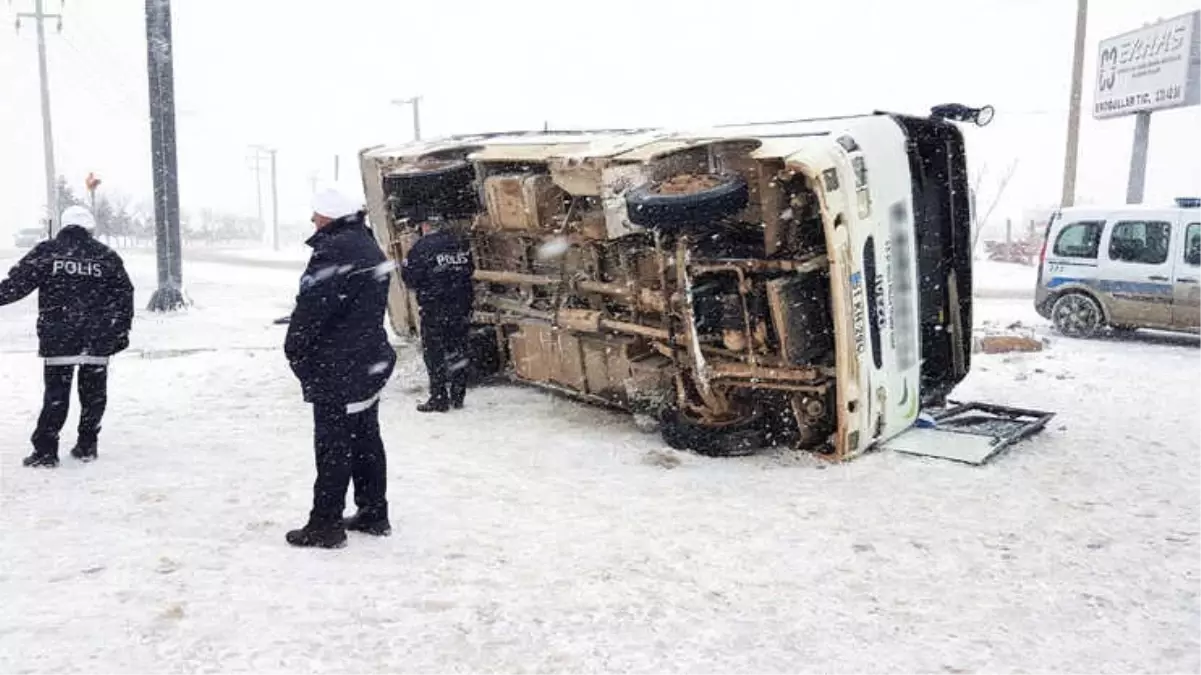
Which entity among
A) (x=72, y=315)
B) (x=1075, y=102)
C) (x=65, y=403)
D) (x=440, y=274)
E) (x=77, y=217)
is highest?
(x=1075, y=102)

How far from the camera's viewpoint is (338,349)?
4.27m

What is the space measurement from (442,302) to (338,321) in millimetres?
3191

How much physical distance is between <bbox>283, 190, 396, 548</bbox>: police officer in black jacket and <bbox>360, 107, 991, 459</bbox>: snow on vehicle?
215 centimetres

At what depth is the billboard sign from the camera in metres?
19.1

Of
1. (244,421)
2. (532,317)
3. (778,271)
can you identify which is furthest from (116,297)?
(778,271)

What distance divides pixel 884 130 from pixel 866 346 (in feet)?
4.85

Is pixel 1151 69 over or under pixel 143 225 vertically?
over

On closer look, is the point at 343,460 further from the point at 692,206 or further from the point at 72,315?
the point at 692,206

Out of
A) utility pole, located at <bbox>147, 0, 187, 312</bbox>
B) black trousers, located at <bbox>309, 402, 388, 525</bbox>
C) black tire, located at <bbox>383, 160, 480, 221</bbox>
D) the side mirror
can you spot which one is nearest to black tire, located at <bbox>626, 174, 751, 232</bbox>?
the side mirror

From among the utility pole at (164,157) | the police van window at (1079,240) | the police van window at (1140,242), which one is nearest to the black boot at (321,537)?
the police van window at (1140,242)

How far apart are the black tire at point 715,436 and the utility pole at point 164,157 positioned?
11043 mm

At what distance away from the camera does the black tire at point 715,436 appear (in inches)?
245

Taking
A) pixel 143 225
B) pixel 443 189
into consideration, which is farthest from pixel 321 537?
pixel 143 225

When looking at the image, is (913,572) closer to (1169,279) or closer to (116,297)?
(116,297)
